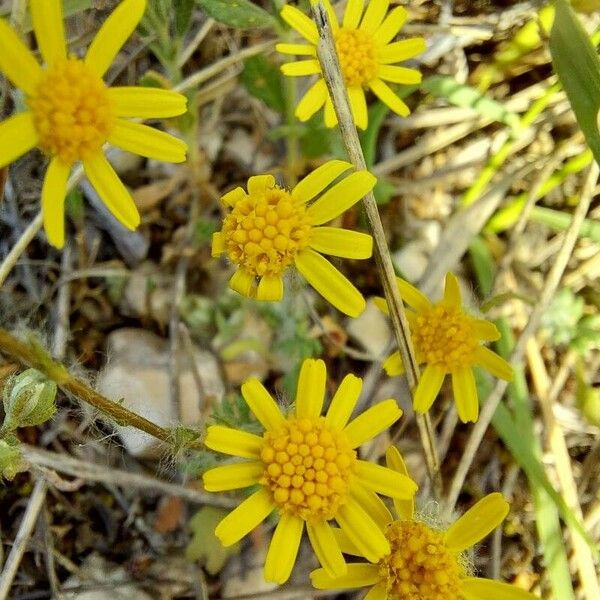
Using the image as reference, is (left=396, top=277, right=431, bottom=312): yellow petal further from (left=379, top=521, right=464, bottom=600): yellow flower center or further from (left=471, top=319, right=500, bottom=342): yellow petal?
(left=379, top=521, right=464, bottom=600): yellow flower center

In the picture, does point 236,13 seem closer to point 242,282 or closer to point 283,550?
point 242,282

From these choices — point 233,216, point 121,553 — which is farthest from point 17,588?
point 233,216

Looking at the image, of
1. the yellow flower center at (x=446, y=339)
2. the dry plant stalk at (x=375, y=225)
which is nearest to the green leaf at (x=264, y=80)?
the dry plant stalk at (x=375, y=225)

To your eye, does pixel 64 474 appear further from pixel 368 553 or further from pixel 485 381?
pixel 485 381

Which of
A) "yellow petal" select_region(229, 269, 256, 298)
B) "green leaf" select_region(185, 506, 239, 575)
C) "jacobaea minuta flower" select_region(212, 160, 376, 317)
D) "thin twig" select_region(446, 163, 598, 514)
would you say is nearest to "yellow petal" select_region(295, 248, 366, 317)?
"jacobaea minuta flower" select_region(212, 160, 376, 317)

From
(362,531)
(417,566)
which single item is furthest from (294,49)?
(417,566)
